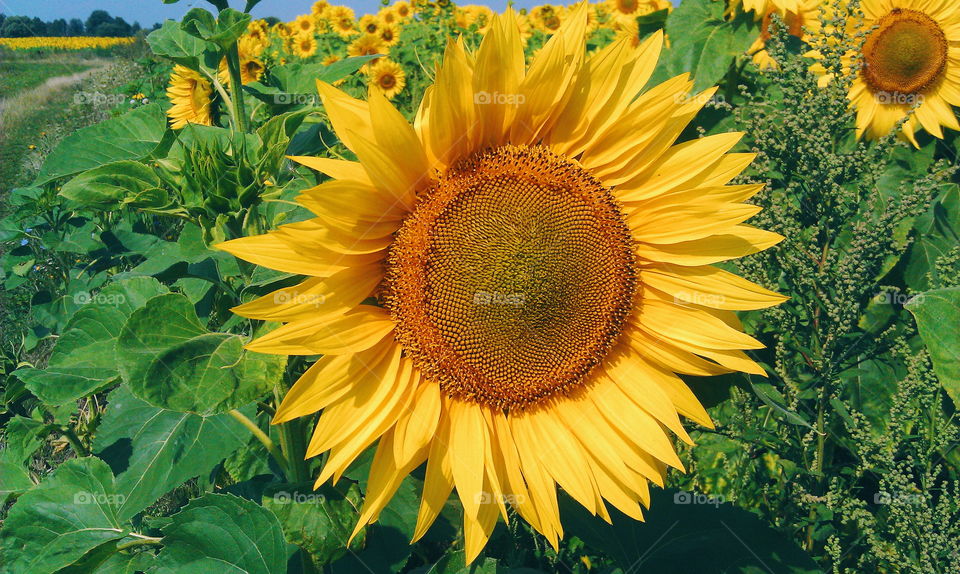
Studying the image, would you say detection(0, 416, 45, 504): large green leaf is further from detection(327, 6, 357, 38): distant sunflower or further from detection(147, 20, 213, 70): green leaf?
detection(327, 6, 357, 38): distant sunflower

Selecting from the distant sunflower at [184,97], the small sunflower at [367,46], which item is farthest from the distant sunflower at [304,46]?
the distant sunflower at [184,97]

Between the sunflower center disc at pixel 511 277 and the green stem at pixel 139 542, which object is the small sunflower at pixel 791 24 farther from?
the green stem at pixel 139 542

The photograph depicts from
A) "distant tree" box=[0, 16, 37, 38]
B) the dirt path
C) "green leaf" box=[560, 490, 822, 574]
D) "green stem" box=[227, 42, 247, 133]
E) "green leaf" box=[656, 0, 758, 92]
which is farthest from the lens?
the dirt path

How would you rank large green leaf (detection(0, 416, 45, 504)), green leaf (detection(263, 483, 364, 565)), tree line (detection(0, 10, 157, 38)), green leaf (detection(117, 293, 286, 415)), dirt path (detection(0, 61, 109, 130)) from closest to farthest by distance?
green leaf (detection(117, 293, 286, 415)) → green leaf (detection(263, 483, 364, 565)) → large green leaf (detection(0, 416, 45, 504)) → dirt path (detection(0, 61, 109, 130)) → tree line (detection(0, 10, 157, 38))

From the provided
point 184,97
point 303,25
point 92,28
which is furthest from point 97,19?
point 184,97

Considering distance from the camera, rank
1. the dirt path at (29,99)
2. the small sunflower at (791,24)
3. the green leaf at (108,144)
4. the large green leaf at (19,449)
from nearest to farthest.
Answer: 1. the green leaf at (108,144)
2. the large green leaf at (19,449)
3. the small sunflower at (791,24)
4. the dirt path at (29,99)

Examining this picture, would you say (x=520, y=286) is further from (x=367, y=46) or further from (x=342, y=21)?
(x=342, y=21)

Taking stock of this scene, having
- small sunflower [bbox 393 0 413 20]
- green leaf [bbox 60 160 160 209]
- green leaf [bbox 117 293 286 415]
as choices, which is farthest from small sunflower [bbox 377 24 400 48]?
green leaf [bbox 117 293 286 415]
